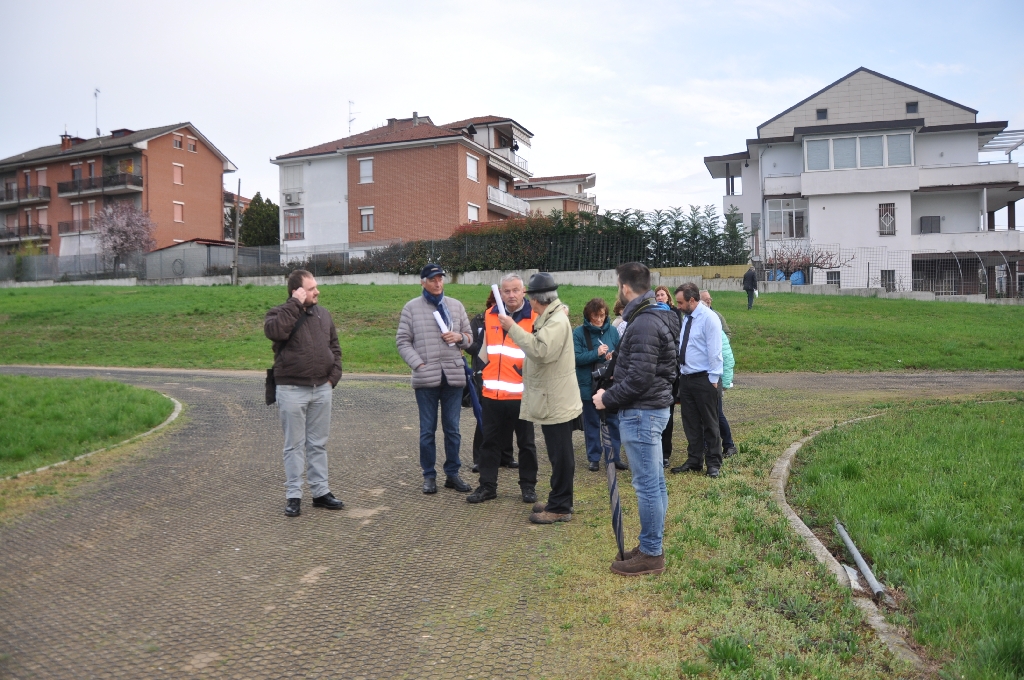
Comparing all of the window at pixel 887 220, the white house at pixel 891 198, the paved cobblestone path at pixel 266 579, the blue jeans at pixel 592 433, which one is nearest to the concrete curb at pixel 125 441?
the paved cobblestone path at pixel 266 579

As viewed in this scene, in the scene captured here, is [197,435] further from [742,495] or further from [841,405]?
[841,405]

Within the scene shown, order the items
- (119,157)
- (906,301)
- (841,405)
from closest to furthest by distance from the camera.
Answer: (841,405), (906,301), (119,157)

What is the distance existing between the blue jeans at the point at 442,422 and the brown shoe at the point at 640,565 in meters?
2.72

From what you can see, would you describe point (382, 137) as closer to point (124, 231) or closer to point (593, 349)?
point (124, 231)

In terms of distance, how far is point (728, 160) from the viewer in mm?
50969

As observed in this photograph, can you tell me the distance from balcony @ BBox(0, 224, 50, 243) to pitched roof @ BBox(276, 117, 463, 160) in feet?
82.7

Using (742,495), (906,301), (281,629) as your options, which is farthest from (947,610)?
(906,301)

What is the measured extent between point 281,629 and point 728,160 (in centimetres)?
5041

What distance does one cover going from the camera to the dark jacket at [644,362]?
543 cm

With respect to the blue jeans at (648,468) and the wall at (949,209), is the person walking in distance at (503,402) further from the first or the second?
the wall at (949,209)

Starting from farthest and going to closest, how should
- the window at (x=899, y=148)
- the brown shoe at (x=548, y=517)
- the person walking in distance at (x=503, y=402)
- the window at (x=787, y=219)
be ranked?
the window at (x=787, y=219), the window at (x=899, y=148), the person walking in distance at (x=503, y=402), the brown shoe at (x=548, y=517)

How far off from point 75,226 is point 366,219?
1083 inches

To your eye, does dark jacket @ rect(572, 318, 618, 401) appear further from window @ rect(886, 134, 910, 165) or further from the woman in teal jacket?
window @ rect(886, 134, 910, 165)

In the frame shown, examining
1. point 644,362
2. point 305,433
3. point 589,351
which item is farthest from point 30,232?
point 644,362
